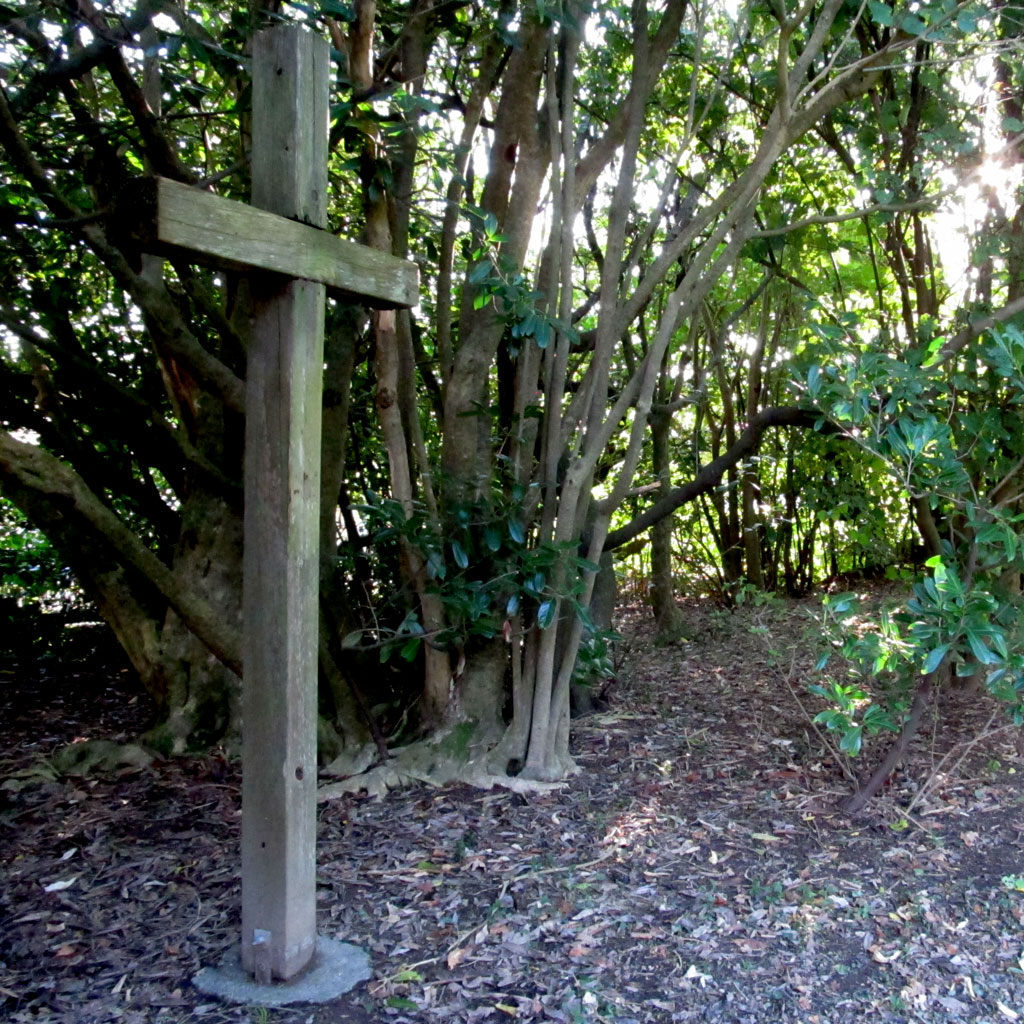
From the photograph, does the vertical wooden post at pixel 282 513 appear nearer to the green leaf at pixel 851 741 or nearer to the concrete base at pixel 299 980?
the concrete base at pixel 299 980

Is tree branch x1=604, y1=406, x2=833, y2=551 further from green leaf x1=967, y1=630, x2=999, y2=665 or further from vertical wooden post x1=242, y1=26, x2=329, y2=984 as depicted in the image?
vertical wooden post x1=242, y1=26, x2=329, y2=984

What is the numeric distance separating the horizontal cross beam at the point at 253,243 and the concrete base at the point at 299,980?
2006 mm

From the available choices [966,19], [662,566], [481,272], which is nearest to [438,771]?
[481,272]

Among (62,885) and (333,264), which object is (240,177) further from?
(62,885)

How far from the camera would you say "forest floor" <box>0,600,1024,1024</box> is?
268cm

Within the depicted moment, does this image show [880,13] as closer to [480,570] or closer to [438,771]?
[480,570]

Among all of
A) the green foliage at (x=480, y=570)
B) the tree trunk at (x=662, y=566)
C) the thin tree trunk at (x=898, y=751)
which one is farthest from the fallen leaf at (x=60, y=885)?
the tree trunk at (x=662, y=566)

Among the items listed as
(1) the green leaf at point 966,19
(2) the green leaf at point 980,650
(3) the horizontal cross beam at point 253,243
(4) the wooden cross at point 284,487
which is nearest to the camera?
(3) the horizontal cross beam at point 253,243

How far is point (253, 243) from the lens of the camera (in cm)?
239

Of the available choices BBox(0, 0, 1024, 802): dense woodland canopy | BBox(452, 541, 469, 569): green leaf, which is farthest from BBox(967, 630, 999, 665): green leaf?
BBox(452, 541, 469, 569): green leaf

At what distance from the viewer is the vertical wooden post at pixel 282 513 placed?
2.54 meters

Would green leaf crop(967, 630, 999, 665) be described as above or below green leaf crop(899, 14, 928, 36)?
below

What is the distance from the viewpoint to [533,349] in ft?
13.8

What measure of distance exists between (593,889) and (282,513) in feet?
5.80
